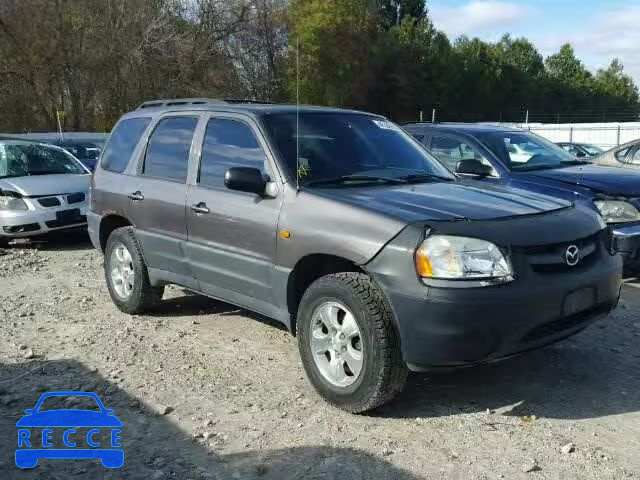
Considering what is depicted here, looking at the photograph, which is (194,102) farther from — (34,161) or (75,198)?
(34,161)

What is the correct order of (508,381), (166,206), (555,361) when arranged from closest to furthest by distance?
(508,381) < (555,361) < (166,206)

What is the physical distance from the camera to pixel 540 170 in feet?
24.3

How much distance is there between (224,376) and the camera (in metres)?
4.61

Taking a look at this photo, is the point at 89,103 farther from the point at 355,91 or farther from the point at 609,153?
the point at 609,153

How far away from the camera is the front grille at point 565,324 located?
370 centimetres

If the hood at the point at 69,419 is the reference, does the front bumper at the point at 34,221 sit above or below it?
above

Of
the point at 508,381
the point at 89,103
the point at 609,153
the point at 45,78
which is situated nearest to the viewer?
the point at 508,381

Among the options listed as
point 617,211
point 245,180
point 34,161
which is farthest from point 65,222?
point 617,211

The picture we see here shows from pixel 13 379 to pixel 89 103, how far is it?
2653cm

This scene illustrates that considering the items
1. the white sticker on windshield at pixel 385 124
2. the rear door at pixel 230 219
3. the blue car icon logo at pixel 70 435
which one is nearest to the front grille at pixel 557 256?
the rear door at pixel 230 219

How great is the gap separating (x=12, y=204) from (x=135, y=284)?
177 inches


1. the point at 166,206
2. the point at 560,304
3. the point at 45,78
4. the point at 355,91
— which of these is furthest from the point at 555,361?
the point at 355,91

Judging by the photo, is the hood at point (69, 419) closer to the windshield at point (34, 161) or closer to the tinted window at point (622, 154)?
the windshield at point (34, 161)

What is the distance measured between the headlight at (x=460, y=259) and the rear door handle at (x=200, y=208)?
191cm
